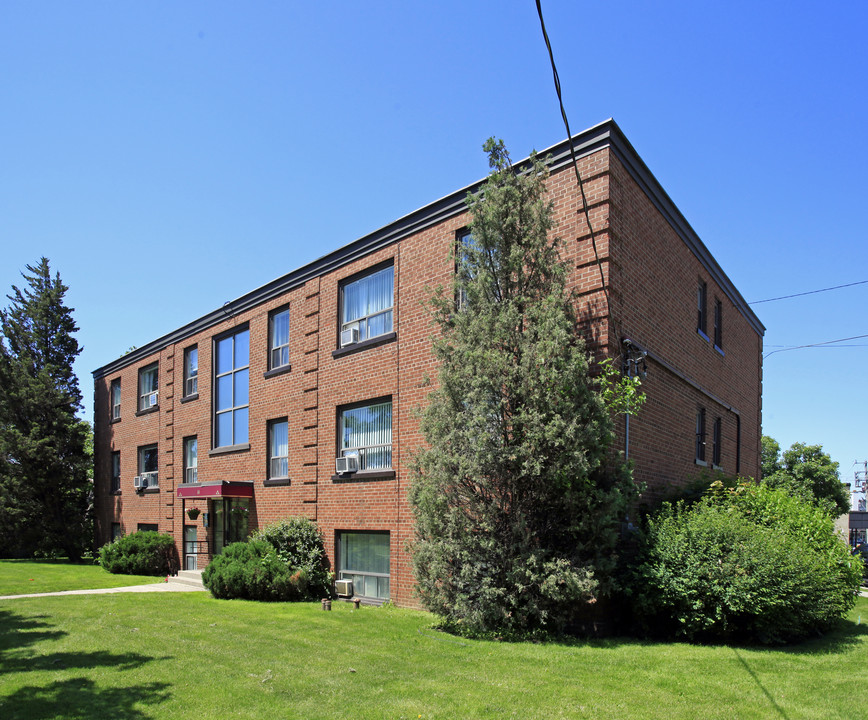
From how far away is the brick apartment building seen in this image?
1235cm

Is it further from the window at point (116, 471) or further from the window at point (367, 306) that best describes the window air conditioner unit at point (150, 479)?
the window at point (367, 306)

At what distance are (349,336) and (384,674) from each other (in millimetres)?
9504

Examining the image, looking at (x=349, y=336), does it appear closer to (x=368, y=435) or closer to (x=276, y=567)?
(x=368, y=435)

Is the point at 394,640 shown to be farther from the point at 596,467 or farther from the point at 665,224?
the point at 665,224

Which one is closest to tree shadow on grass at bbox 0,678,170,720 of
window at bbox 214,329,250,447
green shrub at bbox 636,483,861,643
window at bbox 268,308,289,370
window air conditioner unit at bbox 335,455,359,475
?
green shrub at bbox 636,483,861,643

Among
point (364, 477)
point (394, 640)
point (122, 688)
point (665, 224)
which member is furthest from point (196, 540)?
point (665, 224)

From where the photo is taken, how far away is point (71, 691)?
291 inches

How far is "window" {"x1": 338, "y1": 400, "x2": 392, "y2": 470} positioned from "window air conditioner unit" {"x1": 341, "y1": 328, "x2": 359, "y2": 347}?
5.17ft

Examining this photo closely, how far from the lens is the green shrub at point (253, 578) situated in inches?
588

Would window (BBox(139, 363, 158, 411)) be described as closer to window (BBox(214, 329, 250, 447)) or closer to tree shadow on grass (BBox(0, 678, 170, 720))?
window (BBox(214, 329, 250, 447))

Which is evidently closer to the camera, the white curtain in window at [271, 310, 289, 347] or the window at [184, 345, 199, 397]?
the white curtain in window at [271, 310, 289, 347]

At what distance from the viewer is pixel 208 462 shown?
70.9 feet

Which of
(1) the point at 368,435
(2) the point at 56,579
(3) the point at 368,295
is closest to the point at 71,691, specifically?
(1) the point at 368,435

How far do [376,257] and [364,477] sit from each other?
5044mm
